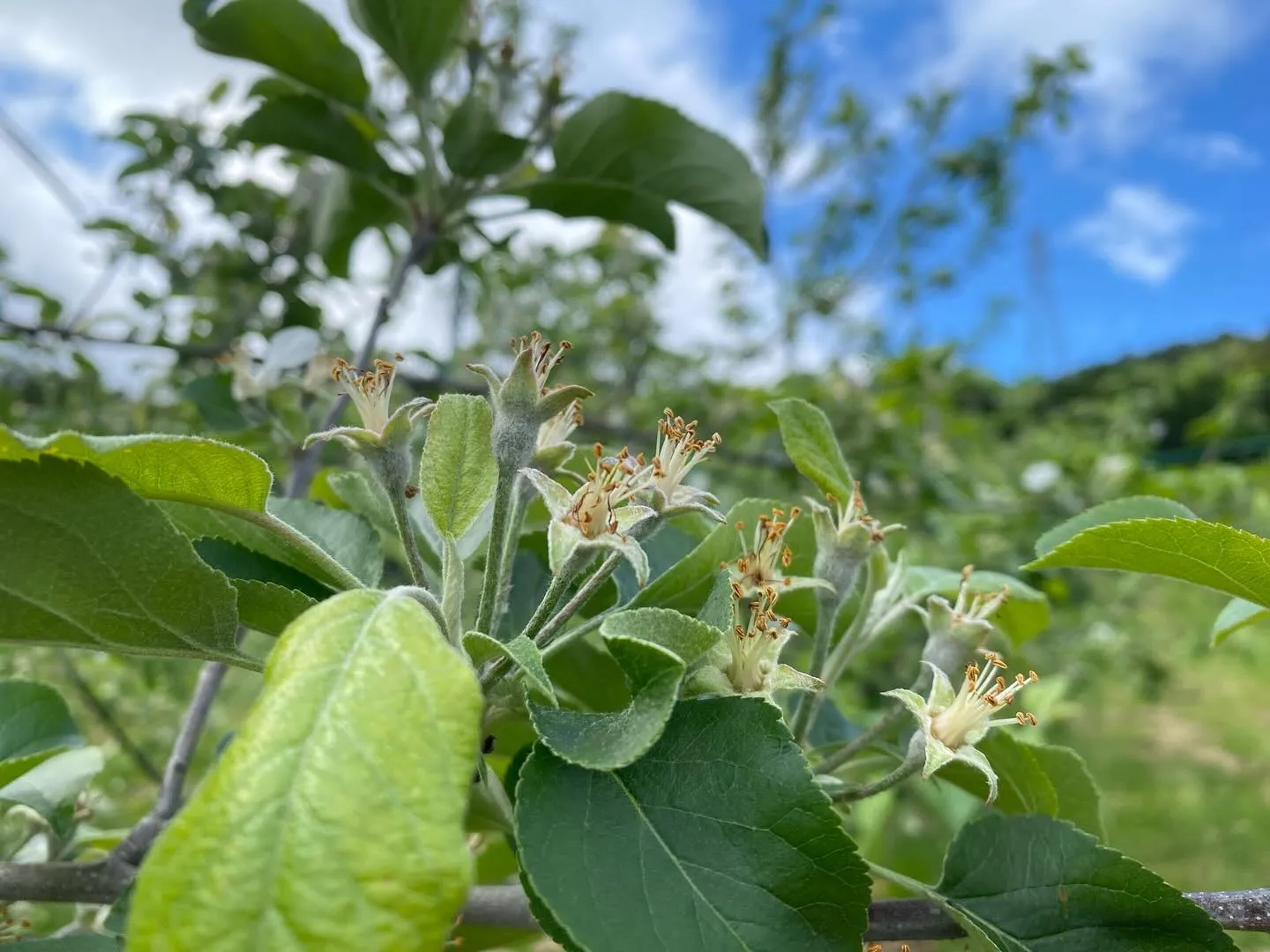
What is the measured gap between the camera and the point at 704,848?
27.8 inches

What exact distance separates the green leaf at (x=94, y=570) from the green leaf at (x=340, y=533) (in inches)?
7.9

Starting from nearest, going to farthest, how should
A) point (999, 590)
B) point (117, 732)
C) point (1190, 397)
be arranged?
point (999, 590)
point (117, 732)
point (1190, 397)

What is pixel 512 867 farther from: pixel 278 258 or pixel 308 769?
pixel 278 258

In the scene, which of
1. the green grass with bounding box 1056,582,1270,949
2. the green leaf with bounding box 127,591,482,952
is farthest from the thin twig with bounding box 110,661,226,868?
the green grass with bounding box 1056,582,1270,949

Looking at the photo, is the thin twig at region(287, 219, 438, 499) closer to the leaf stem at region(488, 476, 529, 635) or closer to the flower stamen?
the flower stamen

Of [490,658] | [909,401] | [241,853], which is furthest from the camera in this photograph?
[909,401]

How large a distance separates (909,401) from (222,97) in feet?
10.9

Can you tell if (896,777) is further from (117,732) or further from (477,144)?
(117,732)

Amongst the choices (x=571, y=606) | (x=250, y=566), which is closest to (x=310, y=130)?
(x=250, y=566)

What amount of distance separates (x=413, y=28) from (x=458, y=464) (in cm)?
132

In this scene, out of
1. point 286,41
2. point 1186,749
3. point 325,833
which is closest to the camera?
point 325,833

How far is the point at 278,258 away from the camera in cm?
291

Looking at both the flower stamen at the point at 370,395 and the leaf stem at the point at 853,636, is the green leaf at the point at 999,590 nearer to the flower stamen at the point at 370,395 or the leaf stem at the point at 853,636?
the leaf stem at the point at 853,636

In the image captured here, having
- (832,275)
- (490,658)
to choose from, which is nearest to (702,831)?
(490,658)
